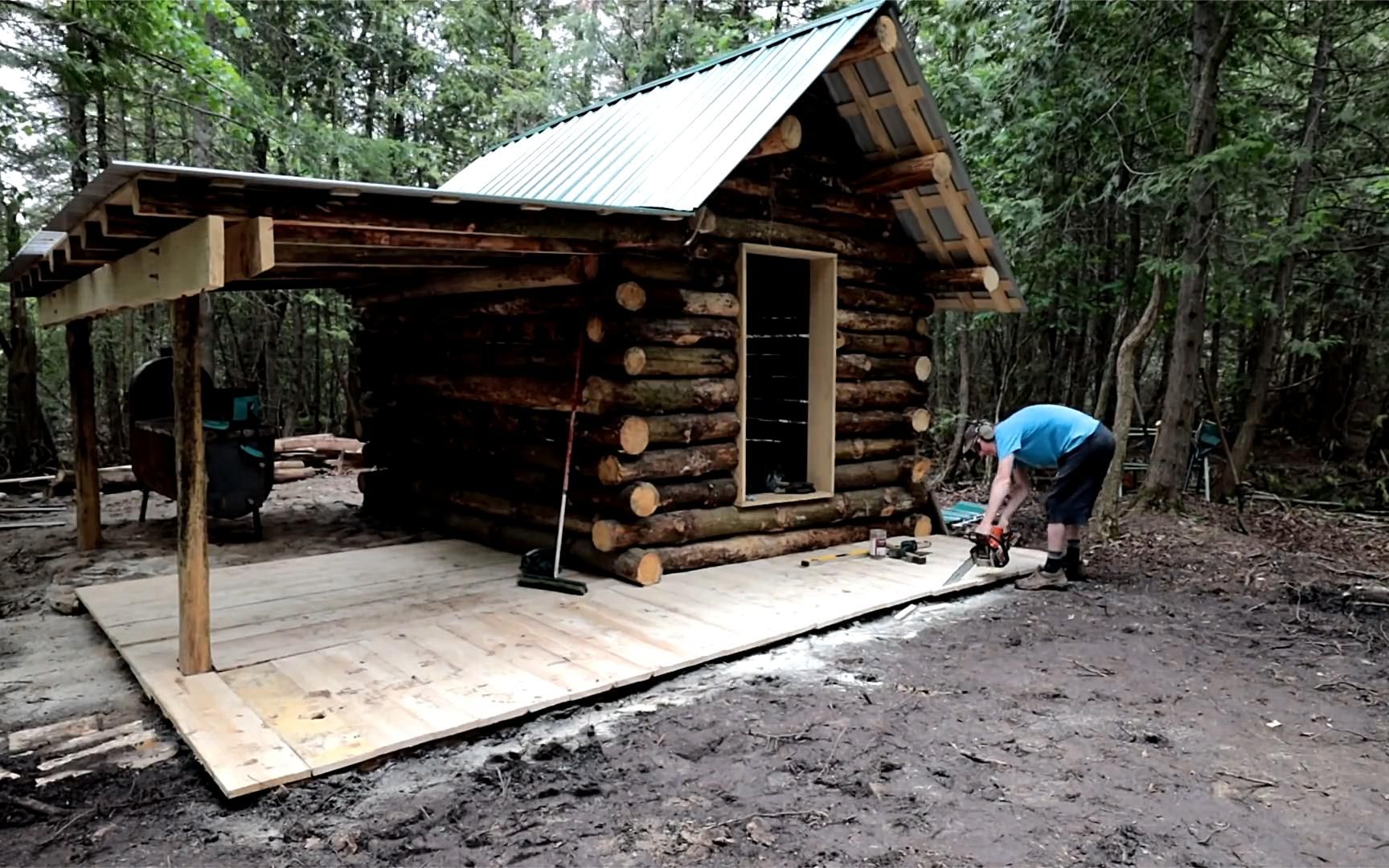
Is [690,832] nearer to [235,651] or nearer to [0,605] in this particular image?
[235,651]

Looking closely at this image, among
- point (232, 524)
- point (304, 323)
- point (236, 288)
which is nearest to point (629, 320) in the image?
point (236, 288)

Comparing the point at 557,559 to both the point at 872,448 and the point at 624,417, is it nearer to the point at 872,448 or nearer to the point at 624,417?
the point at 624,417

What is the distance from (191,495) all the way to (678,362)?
10.5ft

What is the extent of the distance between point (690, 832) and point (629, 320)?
12.1 feet

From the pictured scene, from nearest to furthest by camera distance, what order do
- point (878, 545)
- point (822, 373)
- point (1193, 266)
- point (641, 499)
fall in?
point (641, 499) < point (878, 545) < point (822, 373) < point (1193, 266)

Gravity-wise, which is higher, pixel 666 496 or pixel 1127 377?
pixel 1127 377

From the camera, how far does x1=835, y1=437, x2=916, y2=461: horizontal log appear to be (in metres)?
7.25

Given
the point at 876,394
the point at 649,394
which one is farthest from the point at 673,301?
the point at 876,394

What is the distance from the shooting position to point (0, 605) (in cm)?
562

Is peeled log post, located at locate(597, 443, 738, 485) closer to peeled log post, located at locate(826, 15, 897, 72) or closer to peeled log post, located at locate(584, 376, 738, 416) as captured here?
peeled log post, located at locate(584, 376, 738, 416)

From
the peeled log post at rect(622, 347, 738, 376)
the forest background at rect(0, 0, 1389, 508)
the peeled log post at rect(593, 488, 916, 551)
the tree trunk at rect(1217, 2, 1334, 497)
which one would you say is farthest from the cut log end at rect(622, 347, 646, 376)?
the tree trunk at rect(1217, 2, 1334, 497)

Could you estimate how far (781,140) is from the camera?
6203 millimetres

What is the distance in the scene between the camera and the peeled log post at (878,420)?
7234mm

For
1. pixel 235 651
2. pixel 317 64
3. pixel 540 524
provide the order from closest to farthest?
pixel 235 651, pixel 540 524, pixel 317 64
